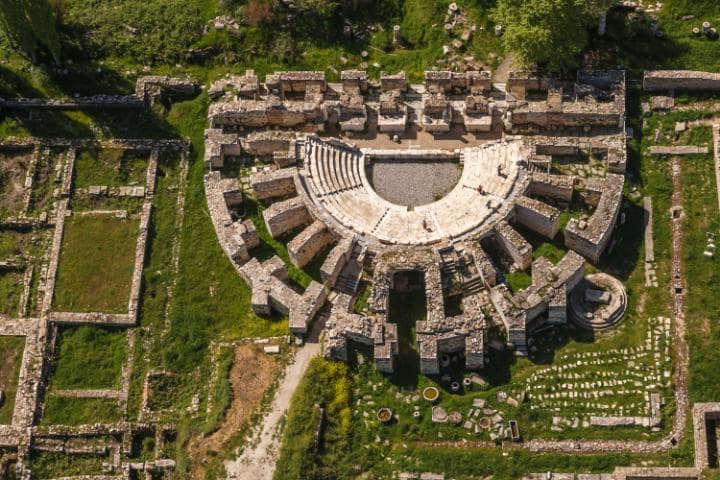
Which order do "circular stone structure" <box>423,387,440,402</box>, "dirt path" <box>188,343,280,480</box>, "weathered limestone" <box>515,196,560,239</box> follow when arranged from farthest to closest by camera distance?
"weathered limestone" <box>515,196,560,239</box>
"circular stone structure" <box>423,387,440,402</box>
"dirt path" <box>188,343,280,480</box>

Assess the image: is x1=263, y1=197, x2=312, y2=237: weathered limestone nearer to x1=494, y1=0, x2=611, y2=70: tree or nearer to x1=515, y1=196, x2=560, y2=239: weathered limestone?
x1=515, y1=196, x2=560, y2=239: weathered limestone

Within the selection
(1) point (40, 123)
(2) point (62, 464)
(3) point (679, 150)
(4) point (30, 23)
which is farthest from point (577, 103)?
(2) point (62, 464)

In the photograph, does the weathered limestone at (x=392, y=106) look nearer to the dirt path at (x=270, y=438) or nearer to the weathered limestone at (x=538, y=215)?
the weathered limestone at (x=538, y=215)

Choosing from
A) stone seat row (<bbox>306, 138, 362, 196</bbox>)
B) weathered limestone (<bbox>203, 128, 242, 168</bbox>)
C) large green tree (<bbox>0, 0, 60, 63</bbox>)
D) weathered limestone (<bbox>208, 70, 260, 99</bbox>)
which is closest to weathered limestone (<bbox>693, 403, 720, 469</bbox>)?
stone seat row (<bbox>306, 138, 362, 196</bbox>)

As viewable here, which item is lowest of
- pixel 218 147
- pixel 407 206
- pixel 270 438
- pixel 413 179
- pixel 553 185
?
pixel 270 438

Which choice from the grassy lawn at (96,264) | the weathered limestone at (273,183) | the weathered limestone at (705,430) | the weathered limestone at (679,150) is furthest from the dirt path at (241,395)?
the weathered limestone at (679,150)

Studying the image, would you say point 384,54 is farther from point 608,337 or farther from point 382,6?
point 608,337

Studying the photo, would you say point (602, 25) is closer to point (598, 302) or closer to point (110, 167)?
point (598, 302)
